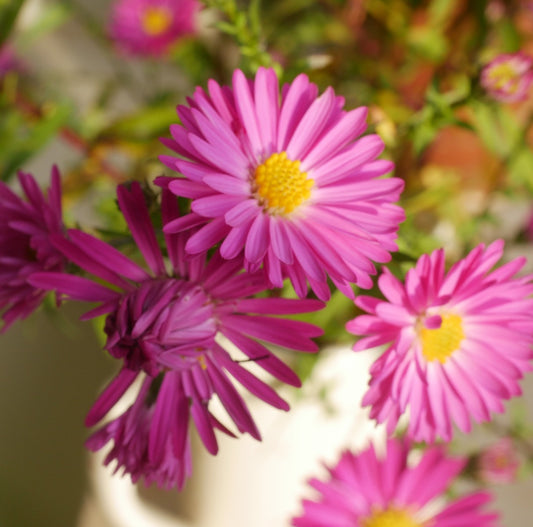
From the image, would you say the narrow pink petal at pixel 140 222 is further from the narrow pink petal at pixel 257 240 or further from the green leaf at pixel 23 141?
the green leaf at pixel 23 141

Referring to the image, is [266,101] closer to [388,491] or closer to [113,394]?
[113,394]

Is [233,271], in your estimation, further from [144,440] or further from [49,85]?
[49,85]

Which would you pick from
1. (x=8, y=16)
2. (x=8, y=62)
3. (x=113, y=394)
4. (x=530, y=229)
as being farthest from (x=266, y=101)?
(x=8, y=62)

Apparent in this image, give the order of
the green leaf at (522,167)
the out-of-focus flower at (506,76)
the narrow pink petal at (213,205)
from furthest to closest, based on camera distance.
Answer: the green leaf at (522,167) < the out-of-focus flower at (506,76) < the narrow pink petal at (213,205)

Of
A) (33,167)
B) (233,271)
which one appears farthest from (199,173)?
(33,167)

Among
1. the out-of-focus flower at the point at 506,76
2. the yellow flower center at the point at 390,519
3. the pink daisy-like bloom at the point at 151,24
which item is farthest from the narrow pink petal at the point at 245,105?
the pink daisy-like bloom at the point at 151,24

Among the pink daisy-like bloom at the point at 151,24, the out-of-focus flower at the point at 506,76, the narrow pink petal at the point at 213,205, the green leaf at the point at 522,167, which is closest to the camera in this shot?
the narrow pink petal at the point at 213,205

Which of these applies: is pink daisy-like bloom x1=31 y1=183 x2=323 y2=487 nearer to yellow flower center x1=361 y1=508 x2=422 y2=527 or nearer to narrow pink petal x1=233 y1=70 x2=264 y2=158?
narrow pink petal x1=233 y1=70 x2=264 y2=158
